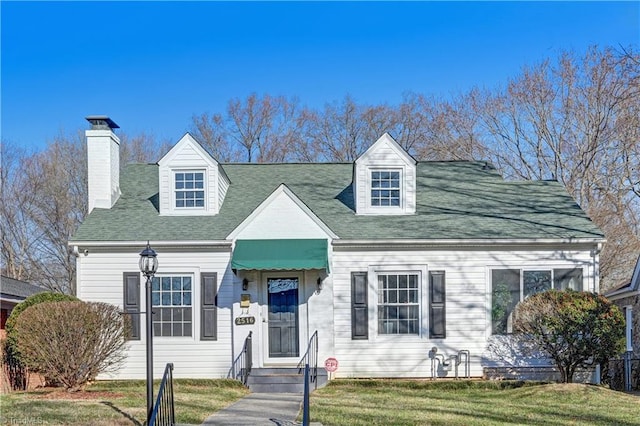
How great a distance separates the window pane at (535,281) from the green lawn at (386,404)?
7.68 ft

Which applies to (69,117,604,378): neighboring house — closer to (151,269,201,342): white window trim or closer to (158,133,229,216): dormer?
(151,269,201,342): white window trim

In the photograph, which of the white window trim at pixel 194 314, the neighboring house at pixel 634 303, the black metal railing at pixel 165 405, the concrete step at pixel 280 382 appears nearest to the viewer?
the black metal railing at pixel 165 405

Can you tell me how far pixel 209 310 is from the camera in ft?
55.5

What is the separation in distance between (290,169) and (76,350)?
342 inches

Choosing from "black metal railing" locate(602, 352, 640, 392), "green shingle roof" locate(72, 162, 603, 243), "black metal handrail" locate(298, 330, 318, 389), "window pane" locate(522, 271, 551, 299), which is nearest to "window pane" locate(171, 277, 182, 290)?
"green shingle roof" locate(72, 162, 603, 243)

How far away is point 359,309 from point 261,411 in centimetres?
509

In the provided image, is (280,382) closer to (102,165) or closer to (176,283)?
(176,283)

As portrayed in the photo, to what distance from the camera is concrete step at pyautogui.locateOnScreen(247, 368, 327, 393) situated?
1580 cm

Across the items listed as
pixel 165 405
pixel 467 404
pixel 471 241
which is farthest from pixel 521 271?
pixel 165 405

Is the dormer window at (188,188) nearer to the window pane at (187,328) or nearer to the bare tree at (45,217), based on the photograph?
the window pane at (187,328)

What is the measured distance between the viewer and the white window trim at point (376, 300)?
17.0 m

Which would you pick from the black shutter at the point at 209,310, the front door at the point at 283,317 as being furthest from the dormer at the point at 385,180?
the black shutter at the point at 209,310

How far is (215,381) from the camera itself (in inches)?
639

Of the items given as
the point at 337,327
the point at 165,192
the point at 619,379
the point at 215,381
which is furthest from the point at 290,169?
the point at 619,379
